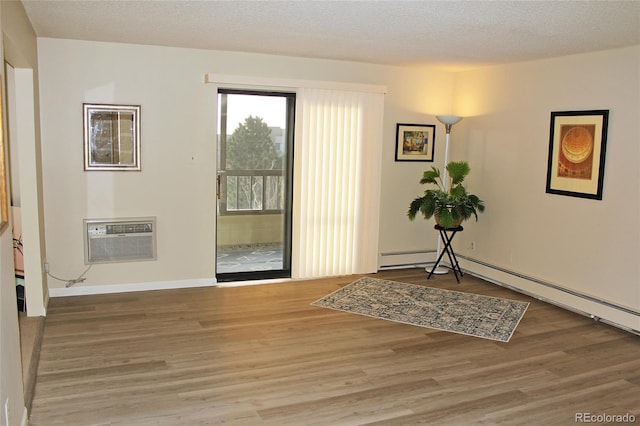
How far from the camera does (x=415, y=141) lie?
6.78 m

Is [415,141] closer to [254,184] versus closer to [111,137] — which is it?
[254,184]

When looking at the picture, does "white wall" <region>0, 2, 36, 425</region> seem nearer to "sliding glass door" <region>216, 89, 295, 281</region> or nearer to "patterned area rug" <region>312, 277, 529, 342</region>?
"sliding glass door" <region>216, 89, 295, 281</region>

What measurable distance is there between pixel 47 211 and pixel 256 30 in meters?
2.67

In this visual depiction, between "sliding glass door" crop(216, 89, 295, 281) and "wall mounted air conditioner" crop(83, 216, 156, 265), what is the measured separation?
0.77 m

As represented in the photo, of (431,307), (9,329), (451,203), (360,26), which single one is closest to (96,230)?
(9,329)

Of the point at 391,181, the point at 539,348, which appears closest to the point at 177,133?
the point at 391,181

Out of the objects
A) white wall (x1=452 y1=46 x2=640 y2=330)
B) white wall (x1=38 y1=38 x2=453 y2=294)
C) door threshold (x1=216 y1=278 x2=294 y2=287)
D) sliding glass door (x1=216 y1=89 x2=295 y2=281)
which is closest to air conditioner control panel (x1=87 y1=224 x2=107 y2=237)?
white wall (x1=38 y1=38 x2=453 y2=294)

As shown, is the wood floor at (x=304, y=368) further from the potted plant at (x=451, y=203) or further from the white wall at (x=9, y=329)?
the potted plant at (x=451, y=203)

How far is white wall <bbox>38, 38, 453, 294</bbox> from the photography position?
521cm

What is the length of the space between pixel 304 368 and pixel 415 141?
147 inches

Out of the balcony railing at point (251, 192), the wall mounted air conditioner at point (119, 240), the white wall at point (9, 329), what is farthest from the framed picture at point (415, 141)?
the white wall at point (9, 329)

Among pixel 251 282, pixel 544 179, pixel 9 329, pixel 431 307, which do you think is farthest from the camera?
pixel 251 282

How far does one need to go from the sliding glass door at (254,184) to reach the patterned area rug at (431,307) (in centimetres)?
104

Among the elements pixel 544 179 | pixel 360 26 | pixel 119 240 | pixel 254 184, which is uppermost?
pixel 360 26
